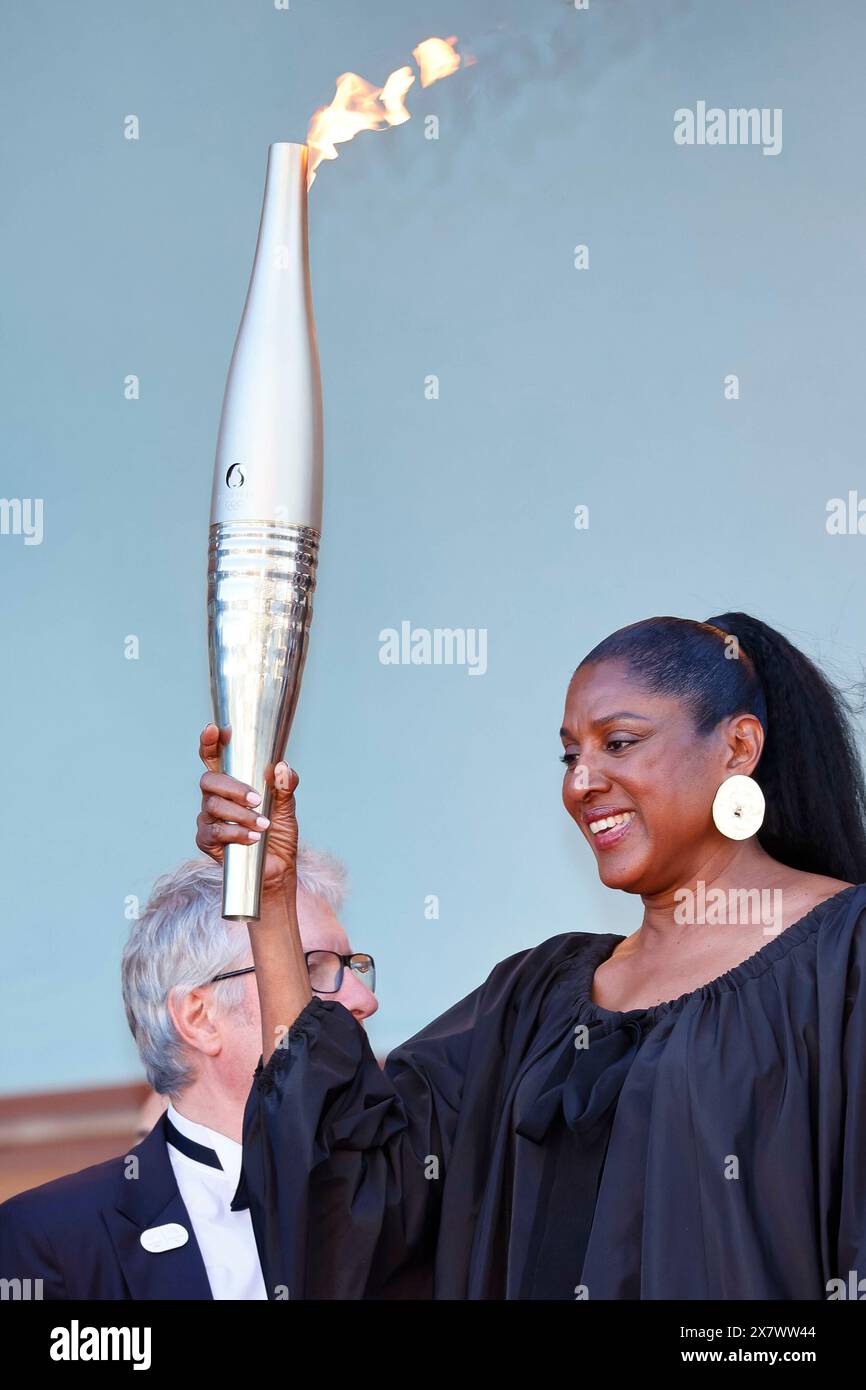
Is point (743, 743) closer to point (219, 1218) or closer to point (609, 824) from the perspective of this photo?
point (609, 824)

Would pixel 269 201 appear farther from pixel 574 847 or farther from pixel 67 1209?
pixel 574 847

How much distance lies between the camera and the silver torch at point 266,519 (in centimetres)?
215

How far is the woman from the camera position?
2.21 metres

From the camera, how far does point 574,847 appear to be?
12.9ft

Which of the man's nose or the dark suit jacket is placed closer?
the dark suit jacket

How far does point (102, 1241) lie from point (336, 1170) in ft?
1.90

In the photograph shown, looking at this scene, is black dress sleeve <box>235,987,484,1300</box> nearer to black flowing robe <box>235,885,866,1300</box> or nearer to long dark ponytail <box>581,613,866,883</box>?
black flowing robe <box>235,885,866,1300</box>

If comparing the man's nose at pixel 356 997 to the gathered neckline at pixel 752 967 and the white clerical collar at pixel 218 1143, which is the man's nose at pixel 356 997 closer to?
the white clerical collar at pixel 218 1143

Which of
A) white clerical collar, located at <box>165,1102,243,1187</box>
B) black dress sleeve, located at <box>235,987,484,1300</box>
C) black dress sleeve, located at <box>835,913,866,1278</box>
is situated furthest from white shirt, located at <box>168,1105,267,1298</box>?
black dress sleeve, located at <box>835,913,866,1278</box>

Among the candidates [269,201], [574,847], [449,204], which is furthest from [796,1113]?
[449,204]

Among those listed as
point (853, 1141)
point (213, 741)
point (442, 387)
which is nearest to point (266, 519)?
point (213, 741)

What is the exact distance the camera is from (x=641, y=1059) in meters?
2.32

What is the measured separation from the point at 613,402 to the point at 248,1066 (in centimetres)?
172

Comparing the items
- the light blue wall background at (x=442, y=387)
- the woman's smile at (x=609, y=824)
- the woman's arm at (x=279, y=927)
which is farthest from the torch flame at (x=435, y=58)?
the woman's arm at (x=279, y=927)
